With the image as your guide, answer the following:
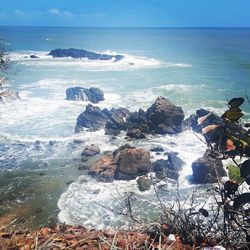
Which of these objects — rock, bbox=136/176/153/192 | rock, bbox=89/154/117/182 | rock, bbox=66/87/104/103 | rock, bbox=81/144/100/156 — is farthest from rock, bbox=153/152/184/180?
rock, bbox=66/87/104/103

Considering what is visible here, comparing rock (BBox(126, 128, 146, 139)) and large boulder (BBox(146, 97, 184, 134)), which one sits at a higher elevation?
large boulder (BBox(146, 97, 184, 134))

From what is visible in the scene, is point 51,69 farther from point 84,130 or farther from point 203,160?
point 203,160

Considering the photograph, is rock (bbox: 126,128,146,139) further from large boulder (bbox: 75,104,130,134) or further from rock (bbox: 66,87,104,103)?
rock (bbox: 66,87,104,103)

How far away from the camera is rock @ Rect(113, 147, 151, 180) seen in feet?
60.0

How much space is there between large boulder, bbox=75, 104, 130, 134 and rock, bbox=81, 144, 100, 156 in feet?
13.4

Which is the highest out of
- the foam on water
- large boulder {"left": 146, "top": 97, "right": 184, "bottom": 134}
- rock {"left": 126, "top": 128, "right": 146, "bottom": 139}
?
large boulder {"left": 146, "top": 97, "right": 184, "bottom": 134}

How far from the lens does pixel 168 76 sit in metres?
50.6

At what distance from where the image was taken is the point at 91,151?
21.6 meters

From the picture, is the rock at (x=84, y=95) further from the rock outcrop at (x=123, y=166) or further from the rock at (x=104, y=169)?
the rock outcrop at (x=123, y=166)

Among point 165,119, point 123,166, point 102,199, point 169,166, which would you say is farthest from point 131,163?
point 165,119

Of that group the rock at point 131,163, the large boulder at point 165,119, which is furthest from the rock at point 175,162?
the large boulder at point 165,119

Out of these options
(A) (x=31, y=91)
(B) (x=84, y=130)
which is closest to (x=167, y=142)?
(B) (x=84, y=130)

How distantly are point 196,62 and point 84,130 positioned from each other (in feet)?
149

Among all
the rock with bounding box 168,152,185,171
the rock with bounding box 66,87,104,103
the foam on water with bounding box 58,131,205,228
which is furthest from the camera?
the rock with bounding box 66,87,104,103
